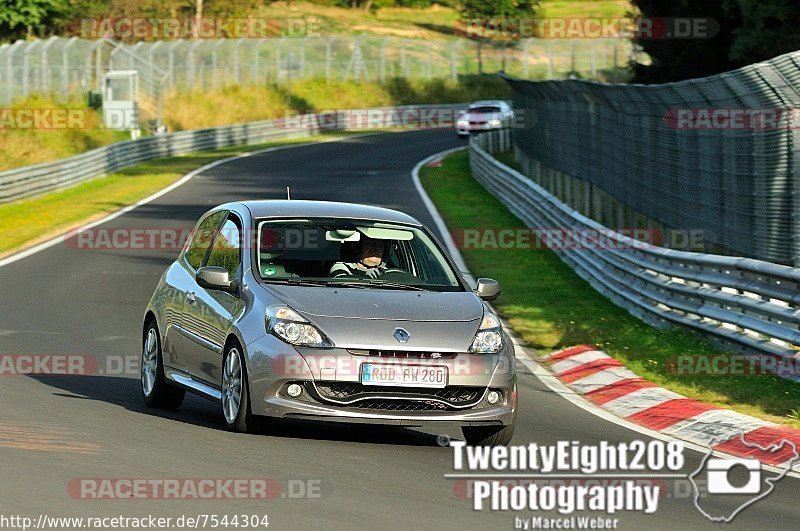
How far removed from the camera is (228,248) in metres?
11.1

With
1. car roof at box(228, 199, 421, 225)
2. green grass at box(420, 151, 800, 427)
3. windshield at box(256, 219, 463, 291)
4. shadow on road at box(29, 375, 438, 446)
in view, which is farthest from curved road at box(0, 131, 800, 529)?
car roof at box(228, 199, 421, 225)

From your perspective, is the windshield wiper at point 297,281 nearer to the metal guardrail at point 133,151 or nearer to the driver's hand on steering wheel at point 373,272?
the driver's hand on steering wheel at point 373,272

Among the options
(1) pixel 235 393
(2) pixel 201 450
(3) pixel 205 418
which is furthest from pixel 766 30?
(2) pixel 201 450

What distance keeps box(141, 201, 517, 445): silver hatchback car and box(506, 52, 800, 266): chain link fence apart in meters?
4.67

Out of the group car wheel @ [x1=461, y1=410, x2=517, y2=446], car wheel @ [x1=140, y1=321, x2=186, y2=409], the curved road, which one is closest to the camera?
the curved road

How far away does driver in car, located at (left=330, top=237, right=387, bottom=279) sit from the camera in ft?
35.2

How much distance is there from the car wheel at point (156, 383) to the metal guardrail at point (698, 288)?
202 inches

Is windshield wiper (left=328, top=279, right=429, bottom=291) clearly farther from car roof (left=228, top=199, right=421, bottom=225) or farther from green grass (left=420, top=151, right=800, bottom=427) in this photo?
green grass (left=420, top=151, right=800, bottom=427)

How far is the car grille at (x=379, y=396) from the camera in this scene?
9.60m

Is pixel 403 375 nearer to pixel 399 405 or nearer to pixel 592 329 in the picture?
pixel 399 405

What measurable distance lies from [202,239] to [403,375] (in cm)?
270

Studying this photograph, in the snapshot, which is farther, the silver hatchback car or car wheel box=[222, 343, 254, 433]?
car wheel box=[222, 343, 254, 433]

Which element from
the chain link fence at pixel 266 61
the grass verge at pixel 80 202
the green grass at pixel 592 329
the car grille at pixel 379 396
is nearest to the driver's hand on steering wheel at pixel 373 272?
the car grille at pixel 379 396

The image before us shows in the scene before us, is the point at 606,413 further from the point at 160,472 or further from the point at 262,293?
the point at 160,472
